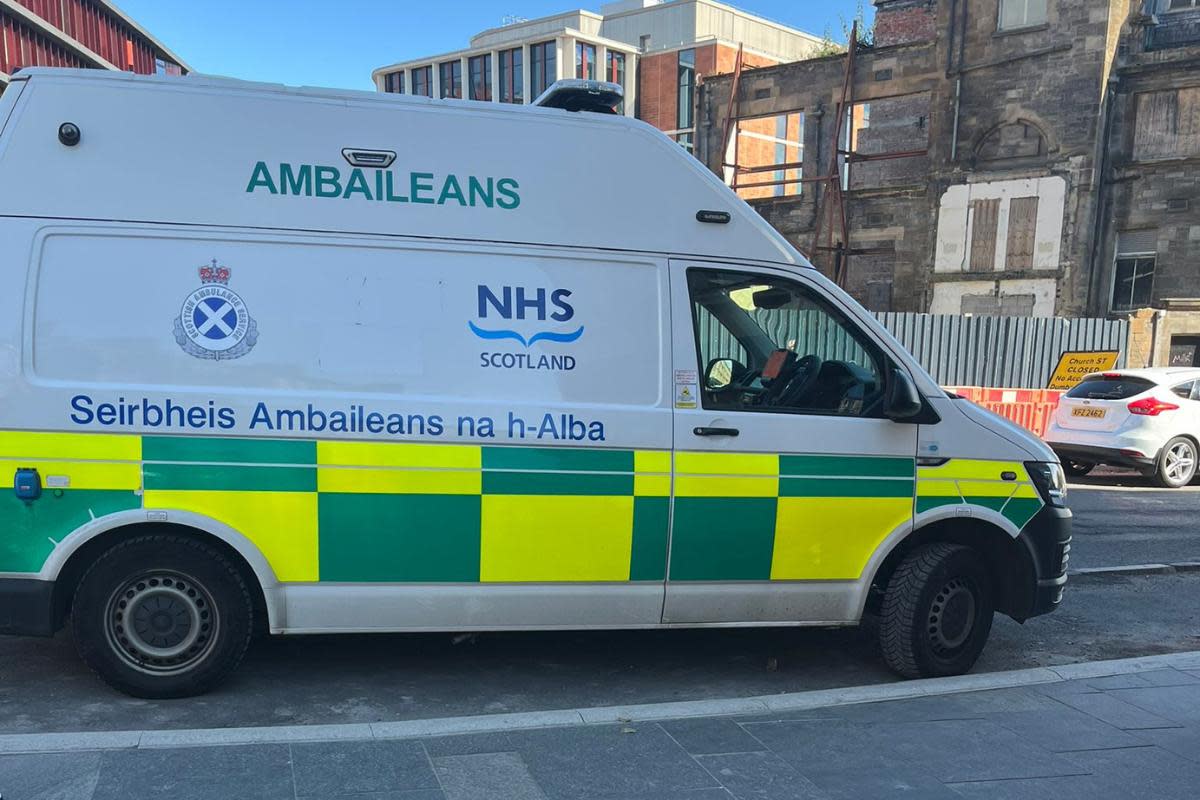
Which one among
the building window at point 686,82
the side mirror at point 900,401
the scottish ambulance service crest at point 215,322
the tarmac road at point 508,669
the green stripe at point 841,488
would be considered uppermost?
the building window at point 686,82

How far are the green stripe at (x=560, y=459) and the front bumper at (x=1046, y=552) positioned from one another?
2081 mm

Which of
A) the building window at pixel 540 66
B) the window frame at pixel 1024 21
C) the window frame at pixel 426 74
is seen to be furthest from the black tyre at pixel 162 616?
the window frame at pixel 426 74

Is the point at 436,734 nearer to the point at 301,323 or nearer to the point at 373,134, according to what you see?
the point at 301,323

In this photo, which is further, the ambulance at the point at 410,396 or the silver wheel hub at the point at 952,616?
the silver wheel hub at the point at 952,616

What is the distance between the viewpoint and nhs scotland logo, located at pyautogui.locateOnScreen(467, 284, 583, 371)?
388 centimetres

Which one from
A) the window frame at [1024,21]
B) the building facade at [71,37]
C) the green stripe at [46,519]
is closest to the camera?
the green stripe at [46,519]

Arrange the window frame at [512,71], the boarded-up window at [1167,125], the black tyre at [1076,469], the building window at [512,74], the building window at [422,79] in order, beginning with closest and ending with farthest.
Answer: the black tyre at [1076,469], the boarded-up window at [1167,125], the window frame at [512,71], the building window at [512,74], the building window at [422,79]

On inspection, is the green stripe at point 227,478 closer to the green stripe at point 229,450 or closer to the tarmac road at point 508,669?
the green stripe at point 229,450

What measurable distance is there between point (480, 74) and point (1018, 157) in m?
52.3

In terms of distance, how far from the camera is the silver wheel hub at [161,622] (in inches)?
147

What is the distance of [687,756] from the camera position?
11.4ft

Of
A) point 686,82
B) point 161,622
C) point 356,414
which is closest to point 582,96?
point 356,414

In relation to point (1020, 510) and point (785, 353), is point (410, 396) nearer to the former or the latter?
point (785, 353)

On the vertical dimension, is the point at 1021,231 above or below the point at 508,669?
above
